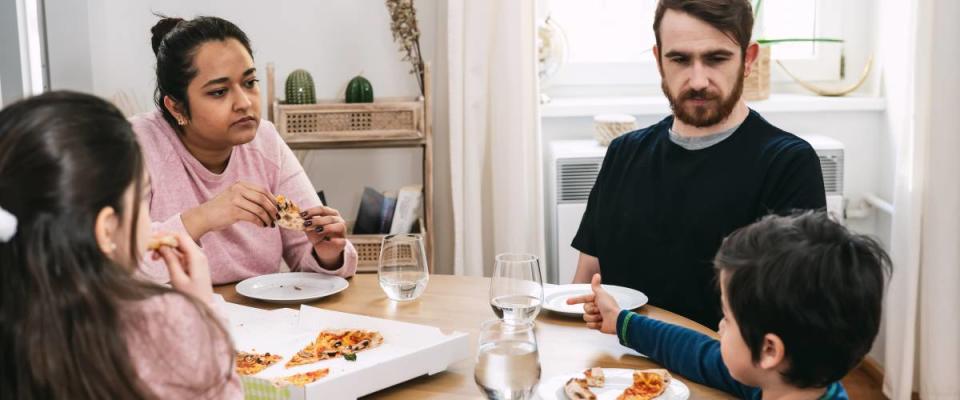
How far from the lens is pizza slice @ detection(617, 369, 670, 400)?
4.29 feet

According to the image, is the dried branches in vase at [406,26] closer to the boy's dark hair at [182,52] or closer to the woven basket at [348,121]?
the woven basket at [348,121]

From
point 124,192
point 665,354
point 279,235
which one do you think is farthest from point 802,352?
point 279,235

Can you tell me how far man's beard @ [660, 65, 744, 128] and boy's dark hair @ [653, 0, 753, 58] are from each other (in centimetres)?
7

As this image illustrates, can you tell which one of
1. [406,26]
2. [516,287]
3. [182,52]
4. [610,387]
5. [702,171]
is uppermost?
[406,26]

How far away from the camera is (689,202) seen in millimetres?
1997

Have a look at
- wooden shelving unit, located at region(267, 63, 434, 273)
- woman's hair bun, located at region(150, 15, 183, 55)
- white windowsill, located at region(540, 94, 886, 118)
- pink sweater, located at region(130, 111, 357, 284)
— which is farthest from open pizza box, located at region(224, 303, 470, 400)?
white windowsill, located at region(540, 94, 886, 118)

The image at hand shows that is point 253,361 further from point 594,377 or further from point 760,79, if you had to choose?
point 760,79

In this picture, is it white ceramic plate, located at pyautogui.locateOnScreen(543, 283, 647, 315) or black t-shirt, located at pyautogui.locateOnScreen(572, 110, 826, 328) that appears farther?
black t-shirt, located at pyautogui.locateOnScreen(572, 110, 826, 328)

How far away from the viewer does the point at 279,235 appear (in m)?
2.19

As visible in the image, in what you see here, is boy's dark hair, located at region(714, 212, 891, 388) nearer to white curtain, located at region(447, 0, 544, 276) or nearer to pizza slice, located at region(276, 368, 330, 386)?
pizza slice, located at region(276, 368, 330, 386)

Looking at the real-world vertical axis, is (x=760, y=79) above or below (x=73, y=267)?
above

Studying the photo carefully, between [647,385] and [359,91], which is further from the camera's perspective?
[359,91]

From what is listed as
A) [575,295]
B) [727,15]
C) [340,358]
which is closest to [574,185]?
[727,15]

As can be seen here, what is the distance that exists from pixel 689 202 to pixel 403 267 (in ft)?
2.01
